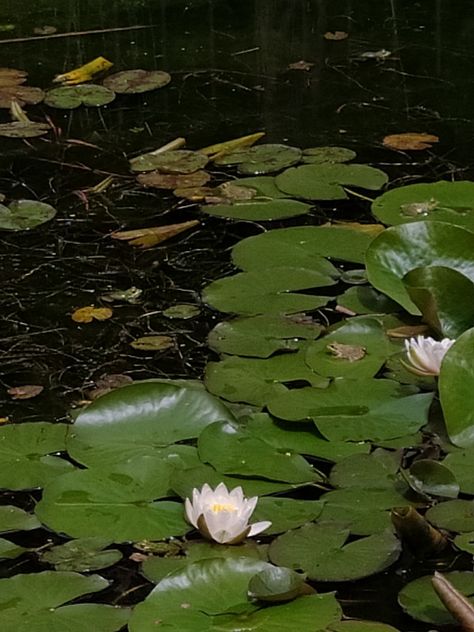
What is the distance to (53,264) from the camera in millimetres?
2238

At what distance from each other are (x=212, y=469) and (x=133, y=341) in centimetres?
44

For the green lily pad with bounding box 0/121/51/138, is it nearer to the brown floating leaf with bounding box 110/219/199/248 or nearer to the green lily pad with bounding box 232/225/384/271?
the brown floating leaf with bounding box 110/219/199/248

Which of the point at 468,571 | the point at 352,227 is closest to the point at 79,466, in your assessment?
the point at 468,571

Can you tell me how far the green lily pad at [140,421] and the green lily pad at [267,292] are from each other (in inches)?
12.9

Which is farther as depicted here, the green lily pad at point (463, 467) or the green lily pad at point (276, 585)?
the green lily pad at point (463, 467)

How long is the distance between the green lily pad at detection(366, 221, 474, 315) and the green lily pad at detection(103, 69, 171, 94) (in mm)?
1289

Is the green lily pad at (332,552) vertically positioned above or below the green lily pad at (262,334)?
above

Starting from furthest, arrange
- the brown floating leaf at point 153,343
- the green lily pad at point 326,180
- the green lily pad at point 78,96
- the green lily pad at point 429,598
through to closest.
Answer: the green lily pad at point 78,96
the green lily pad at point 326,180
the brown floating leaf at point 153,343
the green lily pad at point 429,598

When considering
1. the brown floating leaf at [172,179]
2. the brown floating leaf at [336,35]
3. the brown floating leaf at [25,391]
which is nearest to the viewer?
the brown floating leaf at [25,391]

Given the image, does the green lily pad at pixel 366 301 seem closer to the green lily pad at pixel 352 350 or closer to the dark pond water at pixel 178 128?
the green lily pad at pixel 352 350

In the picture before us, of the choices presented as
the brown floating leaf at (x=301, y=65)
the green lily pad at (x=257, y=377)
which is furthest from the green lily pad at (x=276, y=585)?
the brown floating leaf at (x=301, y=65)

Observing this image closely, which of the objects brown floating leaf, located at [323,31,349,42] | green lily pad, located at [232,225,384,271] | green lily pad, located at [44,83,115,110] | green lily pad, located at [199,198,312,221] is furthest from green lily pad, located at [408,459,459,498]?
brown floating leaf, located at [323,31,349,42]

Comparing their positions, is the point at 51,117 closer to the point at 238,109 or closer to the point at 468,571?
the point at 238,109

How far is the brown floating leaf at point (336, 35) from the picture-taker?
3.48 metres
